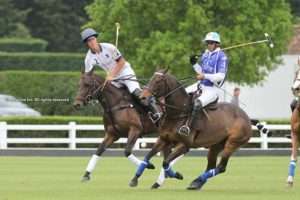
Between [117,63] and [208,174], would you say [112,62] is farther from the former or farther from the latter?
[208,174]

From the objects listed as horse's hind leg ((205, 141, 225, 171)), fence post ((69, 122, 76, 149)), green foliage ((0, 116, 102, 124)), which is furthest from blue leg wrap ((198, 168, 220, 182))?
green foliage ((0, 116, 102, 124))

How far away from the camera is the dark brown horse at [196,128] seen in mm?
16859

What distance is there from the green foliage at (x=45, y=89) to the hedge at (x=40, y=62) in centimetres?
654

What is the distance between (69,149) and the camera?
99.0 feet

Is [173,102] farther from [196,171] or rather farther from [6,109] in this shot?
[6,109]

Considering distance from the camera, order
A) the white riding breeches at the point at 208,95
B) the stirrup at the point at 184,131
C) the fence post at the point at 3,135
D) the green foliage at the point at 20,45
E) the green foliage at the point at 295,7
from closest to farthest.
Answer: the stirrup at the point at 184,131, the white riding breeches at the point at 208,95, the fence post at the point at 3,135, the green foliage at the point at 20,45, the green foliage at the point at 295,7

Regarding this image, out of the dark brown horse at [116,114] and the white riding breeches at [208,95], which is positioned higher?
the white riding breeches at [208,95]

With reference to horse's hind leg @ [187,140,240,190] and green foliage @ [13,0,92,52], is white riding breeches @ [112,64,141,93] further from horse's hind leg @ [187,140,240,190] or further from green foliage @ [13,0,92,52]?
green foliage @ [13,0,92,52]

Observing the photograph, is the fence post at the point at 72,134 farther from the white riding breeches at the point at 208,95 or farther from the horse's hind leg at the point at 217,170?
Result: the white riding breeches at the point at 208,95

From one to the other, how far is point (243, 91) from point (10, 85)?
8.71m

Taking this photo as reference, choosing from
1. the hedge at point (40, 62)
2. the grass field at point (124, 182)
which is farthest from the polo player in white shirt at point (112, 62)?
the hedge at point (40, 62)

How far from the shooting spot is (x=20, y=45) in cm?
5819

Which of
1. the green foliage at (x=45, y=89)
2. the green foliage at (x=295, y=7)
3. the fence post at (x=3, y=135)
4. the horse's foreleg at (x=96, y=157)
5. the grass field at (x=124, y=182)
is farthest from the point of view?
the green foliage at (x=295, y=7)

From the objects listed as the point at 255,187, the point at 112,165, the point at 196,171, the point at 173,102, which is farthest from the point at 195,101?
the point at 112,165
